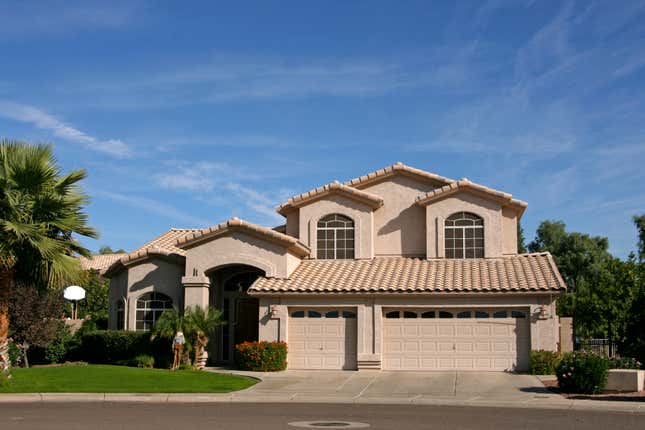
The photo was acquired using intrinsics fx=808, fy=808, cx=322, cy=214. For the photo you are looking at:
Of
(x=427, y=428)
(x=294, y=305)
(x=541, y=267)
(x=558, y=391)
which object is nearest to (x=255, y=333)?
(x=294, y=305)

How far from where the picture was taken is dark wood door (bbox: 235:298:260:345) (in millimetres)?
30250

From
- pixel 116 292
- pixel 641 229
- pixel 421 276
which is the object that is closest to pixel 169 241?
pixel 116 292

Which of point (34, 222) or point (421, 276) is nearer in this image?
point (34, 222)

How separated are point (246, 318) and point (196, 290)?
2826mm

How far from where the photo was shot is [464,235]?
30.1m

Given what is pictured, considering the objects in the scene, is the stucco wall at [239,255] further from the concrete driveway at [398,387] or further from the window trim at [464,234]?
the window trim at [464,234]

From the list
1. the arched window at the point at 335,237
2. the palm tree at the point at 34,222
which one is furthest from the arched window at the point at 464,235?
the palm tree at the point at 34,222

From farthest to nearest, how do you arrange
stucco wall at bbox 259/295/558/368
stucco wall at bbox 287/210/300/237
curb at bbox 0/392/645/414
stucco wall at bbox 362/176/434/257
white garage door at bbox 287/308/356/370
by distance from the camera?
1. stucco wall at bbox 287/210/300/237
2. stucco wall at bbox 362/176/434/257
3. white garage door at bbox 287/308/356/370
4. stucco wall at bbox 259/295/558/368
5. curb at bbox 0/392/645/414

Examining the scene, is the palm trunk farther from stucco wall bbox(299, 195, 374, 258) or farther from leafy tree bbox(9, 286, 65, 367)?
stucco wall bbox(299, 195, 374, 258)

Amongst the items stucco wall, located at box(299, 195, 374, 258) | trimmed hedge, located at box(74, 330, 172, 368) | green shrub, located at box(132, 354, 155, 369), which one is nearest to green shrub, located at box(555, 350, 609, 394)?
stucco wall, located at box(299, 195, 374, 258)

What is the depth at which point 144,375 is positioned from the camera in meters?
23.0

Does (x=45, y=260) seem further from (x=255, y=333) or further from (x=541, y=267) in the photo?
(x=541, y=267)

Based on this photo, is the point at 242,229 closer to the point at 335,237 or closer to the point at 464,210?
the point at 335,237

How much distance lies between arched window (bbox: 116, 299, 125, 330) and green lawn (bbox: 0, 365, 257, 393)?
5.67 meters
